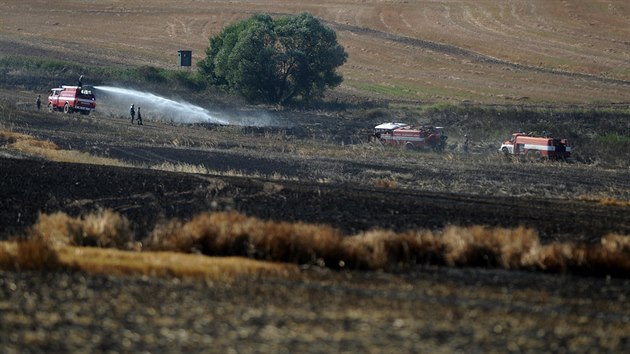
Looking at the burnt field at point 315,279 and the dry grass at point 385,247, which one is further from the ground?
the dry grass at point 385,247

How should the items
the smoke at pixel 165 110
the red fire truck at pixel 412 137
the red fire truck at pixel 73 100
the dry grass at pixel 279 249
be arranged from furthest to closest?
the smoke at pixel 165 110, the red fire truck at pixel 73 100, the red fire truck at pixel 412 137, the dry grass at pixel 279 249

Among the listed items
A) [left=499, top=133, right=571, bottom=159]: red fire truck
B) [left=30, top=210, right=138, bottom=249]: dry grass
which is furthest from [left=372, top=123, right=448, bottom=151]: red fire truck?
[left=30, top=210, right=138, bottom=249]: dry grass

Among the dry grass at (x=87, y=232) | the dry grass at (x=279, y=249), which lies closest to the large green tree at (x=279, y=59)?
the dry grass at (x=87, y=232)

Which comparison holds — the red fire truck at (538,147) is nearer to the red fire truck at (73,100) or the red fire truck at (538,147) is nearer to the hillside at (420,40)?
the hillside at (420,40)

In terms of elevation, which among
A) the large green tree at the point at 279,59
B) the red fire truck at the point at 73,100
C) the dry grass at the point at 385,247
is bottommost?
the dry grass at the point at 385,247

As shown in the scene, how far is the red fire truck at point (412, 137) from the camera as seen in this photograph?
209 ft

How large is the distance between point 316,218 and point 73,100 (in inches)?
1855

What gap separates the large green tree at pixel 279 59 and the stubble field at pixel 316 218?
3.47 meters

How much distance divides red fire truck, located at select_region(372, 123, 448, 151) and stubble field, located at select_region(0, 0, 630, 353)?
1216mm

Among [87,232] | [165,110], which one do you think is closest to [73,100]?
[165,110]

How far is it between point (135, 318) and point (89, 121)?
5112 centimetres

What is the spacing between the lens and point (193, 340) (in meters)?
14.4

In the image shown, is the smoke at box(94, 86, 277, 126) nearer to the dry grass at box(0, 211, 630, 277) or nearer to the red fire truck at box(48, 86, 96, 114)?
the red fire truck at box(48, 86, 96, 114)

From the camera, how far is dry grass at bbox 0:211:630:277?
20.0m
